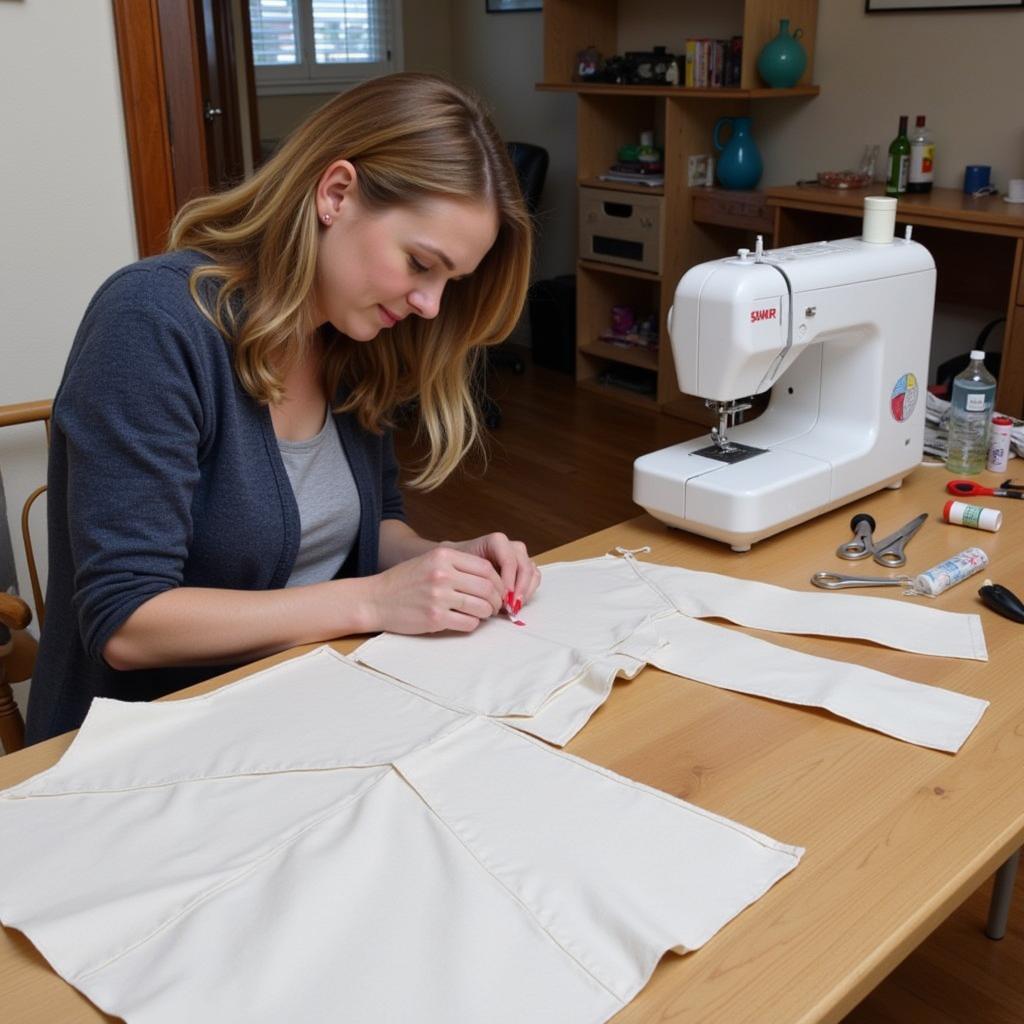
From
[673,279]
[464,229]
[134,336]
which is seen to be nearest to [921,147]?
[673,279]

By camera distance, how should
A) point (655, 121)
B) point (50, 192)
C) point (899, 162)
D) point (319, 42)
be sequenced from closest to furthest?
point (50, 192) < point (899, 162) < point (655, 121) < point (319, 42)

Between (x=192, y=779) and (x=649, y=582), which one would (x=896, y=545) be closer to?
(x=649, y=582)

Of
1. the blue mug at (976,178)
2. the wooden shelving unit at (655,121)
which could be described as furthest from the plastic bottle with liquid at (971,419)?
the wooden shelving unit at (655,121)

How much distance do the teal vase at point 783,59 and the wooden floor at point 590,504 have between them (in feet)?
4.17

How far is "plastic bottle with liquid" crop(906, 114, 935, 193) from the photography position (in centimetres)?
377

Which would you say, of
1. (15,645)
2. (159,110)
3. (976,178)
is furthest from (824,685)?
(976,178)

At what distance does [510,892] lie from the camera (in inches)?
33.3

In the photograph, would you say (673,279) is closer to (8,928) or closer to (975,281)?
(975,281)

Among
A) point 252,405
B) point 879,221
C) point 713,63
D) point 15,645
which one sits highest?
point 713,63

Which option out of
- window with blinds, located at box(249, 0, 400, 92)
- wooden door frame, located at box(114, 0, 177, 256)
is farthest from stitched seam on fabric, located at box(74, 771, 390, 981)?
window with blinds, located at box(249, 0, 400, 92)

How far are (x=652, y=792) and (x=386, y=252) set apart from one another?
629 millimetres

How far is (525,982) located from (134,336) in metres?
0.74

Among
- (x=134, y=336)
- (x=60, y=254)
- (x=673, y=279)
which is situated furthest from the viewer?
(x=673, y=279)

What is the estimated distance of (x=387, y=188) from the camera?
1220mm
